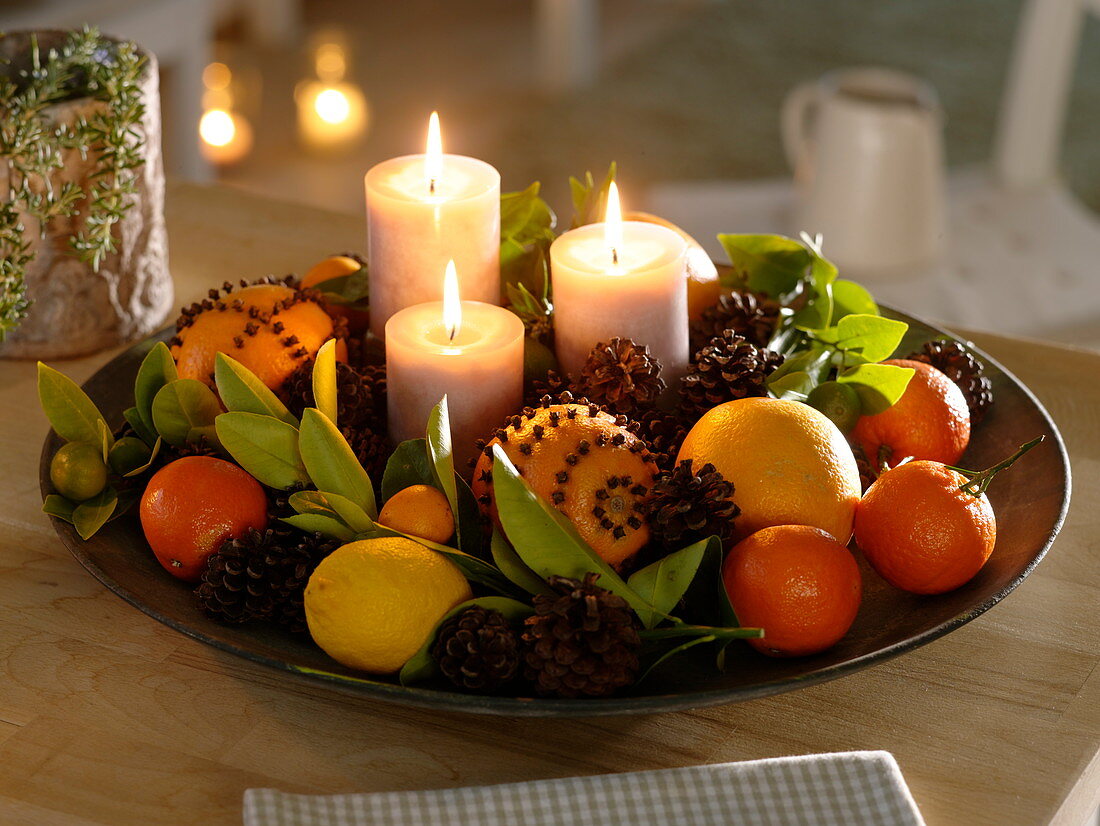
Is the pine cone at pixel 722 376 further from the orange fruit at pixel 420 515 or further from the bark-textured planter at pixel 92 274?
the bark-textured planter at pixel 92 274

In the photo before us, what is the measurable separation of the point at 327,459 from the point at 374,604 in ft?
0.30

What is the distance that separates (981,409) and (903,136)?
126cm

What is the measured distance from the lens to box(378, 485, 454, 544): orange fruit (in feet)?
1.98

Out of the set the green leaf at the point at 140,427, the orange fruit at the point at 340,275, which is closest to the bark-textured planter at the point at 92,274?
the orange fruit at the point at 340,275

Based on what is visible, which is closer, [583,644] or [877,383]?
[583,644]

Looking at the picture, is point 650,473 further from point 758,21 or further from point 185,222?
point 758,21

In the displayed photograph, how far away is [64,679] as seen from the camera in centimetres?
65

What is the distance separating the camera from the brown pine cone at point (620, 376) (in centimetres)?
68

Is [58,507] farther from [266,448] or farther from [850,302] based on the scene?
[850,302]

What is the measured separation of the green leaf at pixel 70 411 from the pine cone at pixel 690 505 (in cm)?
31

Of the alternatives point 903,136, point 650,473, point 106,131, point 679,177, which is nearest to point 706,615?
point 650,473

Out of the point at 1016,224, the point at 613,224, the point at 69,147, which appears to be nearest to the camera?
the point at 613,224

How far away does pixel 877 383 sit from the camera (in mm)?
712

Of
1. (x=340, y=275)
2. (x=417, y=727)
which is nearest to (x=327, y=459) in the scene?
(x=417, y=727)
